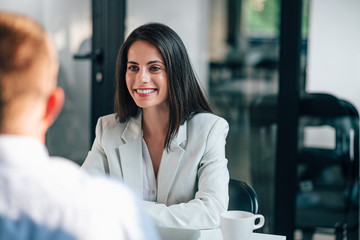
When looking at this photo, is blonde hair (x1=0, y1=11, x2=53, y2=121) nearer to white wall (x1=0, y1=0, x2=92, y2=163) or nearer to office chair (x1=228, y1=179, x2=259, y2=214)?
office chair (x1=228, y1=179, x2=259, y2=214)

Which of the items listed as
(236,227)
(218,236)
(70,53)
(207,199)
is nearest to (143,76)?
(207,199)

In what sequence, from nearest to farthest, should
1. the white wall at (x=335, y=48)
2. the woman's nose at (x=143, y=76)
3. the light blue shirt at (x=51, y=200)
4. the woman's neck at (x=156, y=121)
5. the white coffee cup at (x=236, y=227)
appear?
the light blue shirt at (x=51, y=200) → the white coffee cup at (x=236, y=227) → the woman's nose at (x=143, y=76) → the woman's neck at (x=156, y=121) → the white wall at (x=335, y=48)

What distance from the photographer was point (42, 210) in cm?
74

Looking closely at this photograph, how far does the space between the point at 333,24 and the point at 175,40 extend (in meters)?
1.14

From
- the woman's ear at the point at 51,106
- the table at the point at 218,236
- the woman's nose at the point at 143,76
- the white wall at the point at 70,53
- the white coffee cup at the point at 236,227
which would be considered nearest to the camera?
the woman's ear at the point at 51,106

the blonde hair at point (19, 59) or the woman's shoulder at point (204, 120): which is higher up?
the blonde hair at point (19, 59)

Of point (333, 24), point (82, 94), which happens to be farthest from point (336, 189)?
point (82, 94)

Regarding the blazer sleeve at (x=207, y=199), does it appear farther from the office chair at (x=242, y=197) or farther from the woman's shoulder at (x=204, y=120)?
the office chair at (x=242, y=197)

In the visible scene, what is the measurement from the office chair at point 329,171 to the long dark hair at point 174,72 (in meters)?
0.96

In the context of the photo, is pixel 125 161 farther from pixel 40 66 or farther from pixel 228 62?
pixel 228 62

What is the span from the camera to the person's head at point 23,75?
0.78 meters

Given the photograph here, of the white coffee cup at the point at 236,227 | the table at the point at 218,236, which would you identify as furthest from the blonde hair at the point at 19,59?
the table at the point at 218,236

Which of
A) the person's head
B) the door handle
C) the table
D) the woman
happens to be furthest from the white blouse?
the person's head

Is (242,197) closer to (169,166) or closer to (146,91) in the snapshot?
(169,166)
